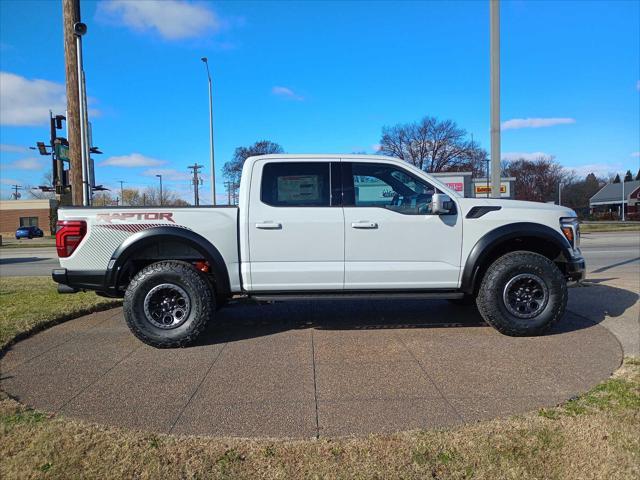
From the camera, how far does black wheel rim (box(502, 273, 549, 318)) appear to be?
17.5ft

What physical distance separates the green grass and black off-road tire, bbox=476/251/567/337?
5.29 meters

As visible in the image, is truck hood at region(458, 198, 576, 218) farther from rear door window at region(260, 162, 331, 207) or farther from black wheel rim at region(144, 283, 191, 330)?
black wheel rim at region(144, 283, 191, 330)

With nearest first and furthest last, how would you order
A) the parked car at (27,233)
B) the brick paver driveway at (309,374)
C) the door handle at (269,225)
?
the brick paver driveway at (309,374), the door handle at (269,225), the parked car at (27,233)

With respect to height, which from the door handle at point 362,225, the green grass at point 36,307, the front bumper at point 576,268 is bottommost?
the green grass at point 36,307

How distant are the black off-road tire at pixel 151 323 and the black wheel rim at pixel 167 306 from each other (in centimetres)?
3

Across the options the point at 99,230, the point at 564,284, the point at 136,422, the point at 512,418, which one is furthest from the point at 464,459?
the point at 99,230

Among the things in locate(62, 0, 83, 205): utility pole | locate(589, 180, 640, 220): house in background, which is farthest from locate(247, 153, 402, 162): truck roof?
locate(589, 180, 640, 220): house in background

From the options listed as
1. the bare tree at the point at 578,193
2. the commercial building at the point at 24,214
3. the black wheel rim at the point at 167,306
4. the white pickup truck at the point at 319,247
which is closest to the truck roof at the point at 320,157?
the white pickup truck at the point at 319,247

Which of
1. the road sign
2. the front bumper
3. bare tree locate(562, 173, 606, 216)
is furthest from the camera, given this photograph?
bare tree locate(562, 173, 606, 216)

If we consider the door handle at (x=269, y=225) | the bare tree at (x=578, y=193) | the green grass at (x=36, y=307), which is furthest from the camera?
the bare tree at (x=578, y=193)

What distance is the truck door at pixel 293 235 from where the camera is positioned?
5184 millimetres

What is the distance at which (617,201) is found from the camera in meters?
82.9

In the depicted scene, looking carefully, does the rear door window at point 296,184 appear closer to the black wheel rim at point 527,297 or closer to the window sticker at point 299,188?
the window sticker at point 299,188

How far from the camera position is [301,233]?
5.18 metres
